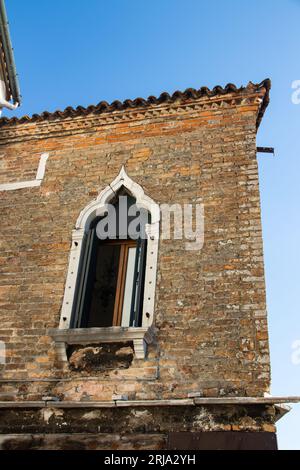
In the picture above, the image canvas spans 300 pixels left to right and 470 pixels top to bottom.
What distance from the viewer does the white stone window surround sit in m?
4.34

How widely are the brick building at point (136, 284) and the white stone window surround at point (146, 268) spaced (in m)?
0.02

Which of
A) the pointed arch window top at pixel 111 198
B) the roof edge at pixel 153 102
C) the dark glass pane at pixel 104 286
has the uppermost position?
the roof edge at pixel 153 102

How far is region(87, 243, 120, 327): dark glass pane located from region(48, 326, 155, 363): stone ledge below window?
25.8 inches

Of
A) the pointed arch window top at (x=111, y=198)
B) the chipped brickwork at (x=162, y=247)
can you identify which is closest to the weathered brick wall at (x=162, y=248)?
the chipped brickwork at (x=162, y=247)

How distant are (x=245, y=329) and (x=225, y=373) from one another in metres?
0.50

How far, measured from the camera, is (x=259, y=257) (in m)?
4.69

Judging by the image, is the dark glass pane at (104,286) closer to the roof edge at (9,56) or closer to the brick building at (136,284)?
the brick building at (136,284)

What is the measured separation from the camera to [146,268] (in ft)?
16.4

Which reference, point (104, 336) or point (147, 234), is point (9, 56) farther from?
point (104, 336)

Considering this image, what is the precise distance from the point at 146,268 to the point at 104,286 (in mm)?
788

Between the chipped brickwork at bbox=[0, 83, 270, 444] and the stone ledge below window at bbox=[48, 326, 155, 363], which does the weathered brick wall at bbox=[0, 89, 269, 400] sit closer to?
the chipped brickwork at bbox=[0, 83, 270, 444]

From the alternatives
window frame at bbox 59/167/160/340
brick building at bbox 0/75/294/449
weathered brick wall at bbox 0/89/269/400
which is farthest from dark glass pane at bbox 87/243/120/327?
weathered brick wall at bbox 0/89/269/400

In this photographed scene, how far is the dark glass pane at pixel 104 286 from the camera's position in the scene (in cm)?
520
